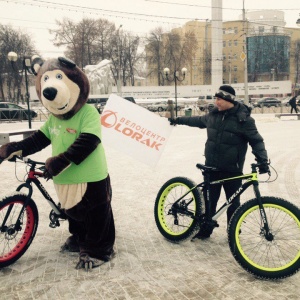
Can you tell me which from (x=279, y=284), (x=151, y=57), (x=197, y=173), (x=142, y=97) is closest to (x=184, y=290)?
(x=279, y=284)

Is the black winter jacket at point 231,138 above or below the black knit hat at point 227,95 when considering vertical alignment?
below

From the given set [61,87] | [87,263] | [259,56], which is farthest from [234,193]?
[259,56]

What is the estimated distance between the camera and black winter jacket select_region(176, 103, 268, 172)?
146 inches

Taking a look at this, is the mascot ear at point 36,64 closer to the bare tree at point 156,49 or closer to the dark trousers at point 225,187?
the dark trousers at point 225,187

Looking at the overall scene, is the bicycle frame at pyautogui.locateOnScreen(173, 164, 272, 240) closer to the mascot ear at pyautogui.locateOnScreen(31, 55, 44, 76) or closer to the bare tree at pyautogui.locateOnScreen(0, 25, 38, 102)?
the mascot ear at pyautogui.locateOnScreen(31, 55, 44, 76)

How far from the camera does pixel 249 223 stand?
3395mm

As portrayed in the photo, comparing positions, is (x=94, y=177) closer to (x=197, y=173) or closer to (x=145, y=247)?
(x=145, y=247)

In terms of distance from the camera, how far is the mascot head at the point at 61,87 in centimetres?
331

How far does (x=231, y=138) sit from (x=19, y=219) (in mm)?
2209

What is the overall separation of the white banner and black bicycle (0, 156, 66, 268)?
0.80m

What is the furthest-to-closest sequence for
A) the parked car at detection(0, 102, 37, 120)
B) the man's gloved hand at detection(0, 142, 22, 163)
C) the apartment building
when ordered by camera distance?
the apartment building
the parked car at detection(0, 102, 37, 120)
the man's gloved hand at detection(0, 142, 22, 163)

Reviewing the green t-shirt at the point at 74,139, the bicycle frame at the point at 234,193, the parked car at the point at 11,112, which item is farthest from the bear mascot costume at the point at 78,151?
the parked car at the point at 11,112

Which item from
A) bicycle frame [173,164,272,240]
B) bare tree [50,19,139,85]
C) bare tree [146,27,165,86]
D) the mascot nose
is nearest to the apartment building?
bare tree [146,27,165,86]

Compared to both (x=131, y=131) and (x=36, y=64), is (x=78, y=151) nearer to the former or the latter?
(x=131, y=131)
